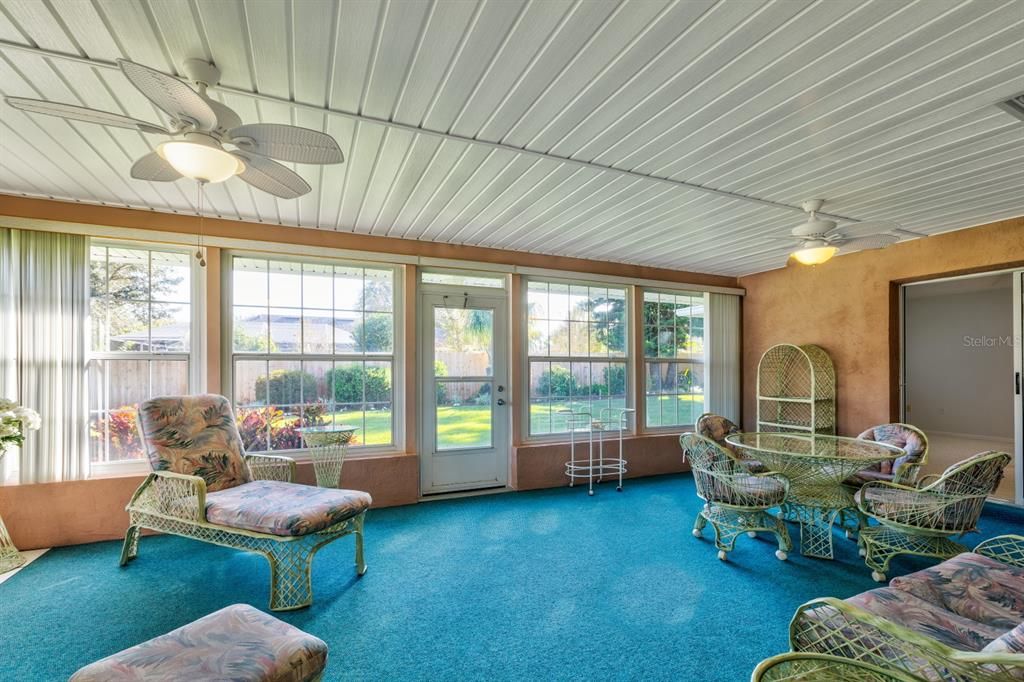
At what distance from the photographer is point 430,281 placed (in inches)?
176

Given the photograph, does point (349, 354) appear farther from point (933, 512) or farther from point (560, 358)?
point (933, 512)

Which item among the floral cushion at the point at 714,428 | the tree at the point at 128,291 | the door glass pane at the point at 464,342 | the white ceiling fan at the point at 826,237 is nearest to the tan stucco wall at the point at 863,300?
the white ceiling fan at the point at 826,237

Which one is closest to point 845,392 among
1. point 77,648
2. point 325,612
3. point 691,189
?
point 691,189

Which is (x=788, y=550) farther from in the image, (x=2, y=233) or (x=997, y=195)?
(x=2, y=233)

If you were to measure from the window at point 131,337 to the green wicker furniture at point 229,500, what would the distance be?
717 mm

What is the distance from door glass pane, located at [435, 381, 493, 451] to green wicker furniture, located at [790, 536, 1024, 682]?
11.0 ft

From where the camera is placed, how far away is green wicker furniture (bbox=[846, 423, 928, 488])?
130 inches

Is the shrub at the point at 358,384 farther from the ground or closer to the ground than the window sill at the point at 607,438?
farther from the ground

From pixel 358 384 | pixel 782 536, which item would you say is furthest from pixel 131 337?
pixel 782 536

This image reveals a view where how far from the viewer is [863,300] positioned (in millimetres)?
4535

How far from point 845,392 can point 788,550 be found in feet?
8.29

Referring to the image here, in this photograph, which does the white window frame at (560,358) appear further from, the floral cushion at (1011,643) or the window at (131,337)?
the floral cushion at (1011,643)

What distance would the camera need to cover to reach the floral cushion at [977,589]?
1604mm

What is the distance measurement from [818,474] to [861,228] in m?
1.82
